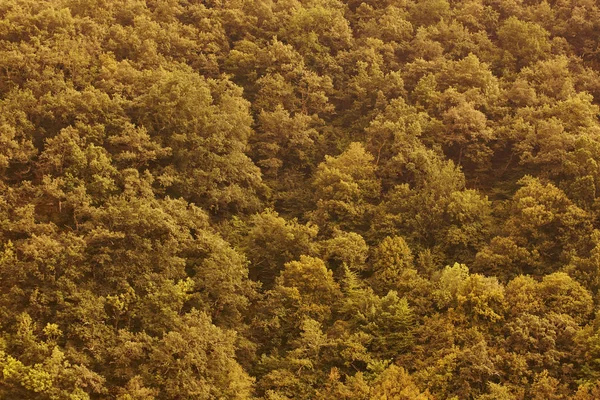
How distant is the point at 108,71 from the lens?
44219mm

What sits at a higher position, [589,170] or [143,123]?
[589,170]

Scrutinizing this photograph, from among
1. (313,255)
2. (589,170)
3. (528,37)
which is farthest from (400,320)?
(528,37)

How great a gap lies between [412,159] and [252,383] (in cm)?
2069

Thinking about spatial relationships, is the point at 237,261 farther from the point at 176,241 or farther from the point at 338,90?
the point at 338,90

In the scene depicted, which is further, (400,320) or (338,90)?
(338,90)

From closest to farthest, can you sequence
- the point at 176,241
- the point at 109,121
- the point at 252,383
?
1. the point at 252,383
2. the point at 176,241
3. the point at 109,121

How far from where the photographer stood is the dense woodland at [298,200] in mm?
32625

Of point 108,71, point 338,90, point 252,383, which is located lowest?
point 252,383

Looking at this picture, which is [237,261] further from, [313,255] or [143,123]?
[143,123]

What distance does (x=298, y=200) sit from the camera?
4884 centimetres

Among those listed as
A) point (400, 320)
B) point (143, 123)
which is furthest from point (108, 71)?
point (400, 320)

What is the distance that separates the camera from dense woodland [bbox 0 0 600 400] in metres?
32.6

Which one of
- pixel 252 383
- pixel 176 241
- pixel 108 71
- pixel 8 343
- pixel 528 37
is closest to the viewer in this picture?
pixel 8 343

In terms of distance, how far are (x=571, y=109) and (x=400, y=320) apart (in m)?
21.4
